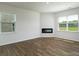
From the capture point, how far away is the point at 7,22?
23.7ft

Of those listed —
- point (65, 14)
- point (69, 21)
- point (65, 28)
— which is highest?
point (65, 14)

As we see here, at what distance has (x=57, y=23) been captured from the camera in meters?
10.7

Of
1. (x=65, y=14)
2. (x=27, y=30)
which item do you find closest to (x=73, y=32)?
(x=65, y=14)

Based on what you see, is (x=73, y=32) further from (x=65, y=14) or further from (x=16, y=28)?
(x=16, y=28)

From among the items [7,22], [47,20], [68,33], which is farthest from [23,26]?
[68,33]

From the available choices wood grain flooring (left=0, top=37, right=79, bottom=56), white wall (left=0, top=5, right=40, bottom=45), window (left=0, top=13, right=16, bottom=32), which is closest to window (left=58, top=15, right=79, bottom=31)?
white wall (left=0, top=5, right=40, bottom=45)

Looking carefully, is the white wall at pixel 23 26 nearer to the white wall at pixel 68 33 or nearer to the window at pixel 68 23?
the white wall at pixel 68 33

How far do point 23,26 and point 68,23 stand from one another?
4.00 metres

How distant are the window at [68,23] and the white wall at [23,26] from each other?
7.54 feet

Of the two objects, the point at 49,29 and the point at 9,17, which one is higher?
the point at 9,17

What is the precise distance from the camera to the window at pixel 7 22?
6.87 meters

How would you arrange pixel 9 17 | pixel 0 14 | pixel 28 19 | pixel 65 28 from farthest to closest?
pixel 65 28 → pixel 28 19 → pixel 9 17 → pixel 0 14

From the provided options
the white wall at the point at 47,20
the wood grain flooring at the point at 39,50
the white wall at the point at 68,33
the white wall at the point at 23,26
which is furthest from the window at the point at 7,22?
the white wall at the point at 68,33

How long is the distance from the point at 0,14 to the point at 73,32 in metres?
5.72
